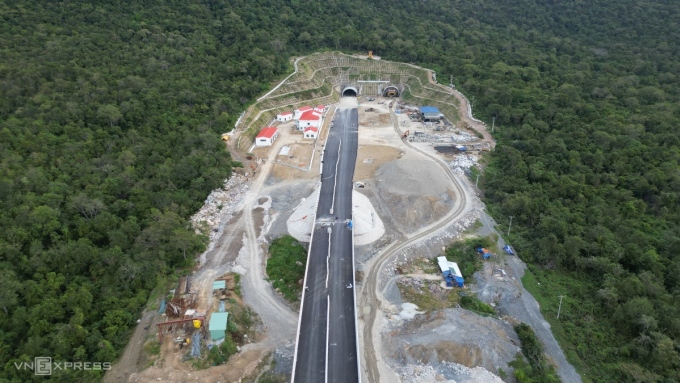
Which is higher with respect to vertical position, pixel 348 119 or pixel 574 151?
pixel 348 119

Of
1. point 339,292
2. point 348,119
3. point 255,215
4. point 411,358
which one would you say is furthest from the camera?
point 348,119

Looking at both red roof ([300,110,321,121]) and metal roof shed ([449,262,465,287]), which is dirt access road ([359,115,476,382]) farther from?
red roof ([300,110,321,121])

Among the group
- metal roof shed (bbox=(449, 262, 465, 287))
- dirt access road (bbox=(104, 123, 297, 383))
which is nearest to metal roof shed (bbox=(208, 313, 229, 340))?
dirt access road (bbox=(104, 123, 297, 383))

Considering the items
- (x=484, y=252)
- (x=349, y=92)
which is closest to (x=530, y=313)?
(x=484, y=252)

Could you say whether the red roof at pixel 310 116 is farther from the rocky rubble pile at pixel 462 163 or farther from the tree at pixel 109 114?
the tree at pixel 109 114

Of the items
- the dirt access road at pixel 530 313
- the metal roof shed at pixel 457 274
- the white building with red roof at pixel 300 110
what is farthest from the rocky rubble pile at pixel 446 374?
the white building with red roof at pixel 300 110

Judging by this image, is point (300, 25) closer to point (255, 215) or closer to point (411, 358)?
point (255, 215)

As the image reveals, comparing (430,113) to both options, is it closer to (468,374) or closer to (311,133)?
(311,133)

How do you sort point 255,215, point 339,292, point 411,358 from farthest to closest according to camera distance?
point 255,215 < point 339,292 < point 411,358

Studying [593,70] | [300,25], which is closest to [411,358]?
[593,70]
